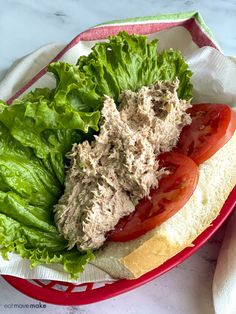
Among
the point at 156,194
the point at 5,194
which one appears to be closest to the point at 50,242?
the point at 5,194

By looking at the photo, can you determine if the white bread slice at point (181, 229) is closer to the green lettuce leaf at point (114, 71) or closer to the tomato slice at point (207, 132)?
the tomato slice at point (207, 132)

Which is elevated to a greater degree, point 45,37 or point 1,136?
point 1,136

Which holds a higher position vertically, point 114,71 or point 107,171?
point 114,71

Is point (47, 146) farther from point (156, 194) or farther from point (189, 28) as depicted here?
point (189, 28)

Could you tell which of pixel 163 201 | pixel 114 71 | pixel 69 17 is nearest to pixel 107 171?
pixel 163 201

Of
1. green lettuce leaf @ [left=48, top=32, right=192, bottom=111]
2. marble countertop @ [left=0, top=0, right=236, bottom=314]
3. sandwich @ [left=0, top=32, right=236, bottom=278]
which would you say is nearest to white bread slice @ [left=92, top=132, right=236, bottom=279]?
sandwich @ [left=0, top=32, right=236, bottom=278]

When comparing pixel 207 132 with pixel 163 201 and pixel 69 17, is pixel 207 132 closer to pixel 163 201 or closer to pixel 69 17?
pixel 163 201

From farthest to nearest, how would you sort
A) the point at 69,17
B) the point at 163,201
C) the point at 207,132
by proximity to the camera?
the point at 69,17
the point at 207,132
the point at 163,201
